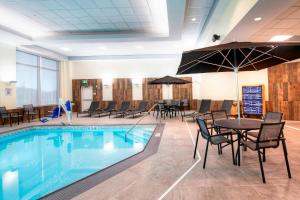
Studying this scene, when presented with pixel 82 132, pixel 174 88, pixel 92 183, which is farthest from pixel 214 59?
pixel 174 88

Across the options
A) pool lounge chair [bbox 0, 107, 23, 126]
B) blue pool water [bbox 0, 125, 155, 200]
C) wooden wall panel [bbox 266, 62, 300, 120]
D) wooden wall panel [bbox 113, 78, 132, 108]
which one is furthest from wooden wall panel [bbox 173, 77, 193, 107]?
pool lounge chair [bbox 0, 107, 23, 126]

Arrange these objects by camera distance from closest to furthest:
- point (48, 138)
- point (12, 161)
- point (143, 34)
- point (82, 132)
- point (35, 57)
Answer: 1. point (12, 161)
2. point (48, 138)
3. point (82, 132)
4. point (143, 34)
5. point (35, 57)

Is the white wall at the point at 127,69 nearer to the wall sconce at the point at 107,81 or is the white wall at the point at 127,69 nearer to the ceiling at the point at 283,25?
the wall sconce at the point at 107,81

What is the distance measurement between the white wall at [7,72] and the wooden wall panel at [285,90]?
37.2ft

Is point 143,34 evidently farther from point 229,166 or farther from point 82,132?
point 229,166

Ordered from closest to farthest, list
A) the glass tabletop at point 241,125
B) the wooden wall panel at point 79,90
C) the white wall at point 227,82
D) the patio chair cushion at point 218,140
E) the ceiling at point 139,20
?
the glass tabletop at point 241,125, the patio chair cushion at point 218,140, the ceiling at point 139,20, the white wall at point 227,82, the wooden wall panel at point 79,90

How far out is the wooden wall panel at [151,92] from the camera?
12742 mm

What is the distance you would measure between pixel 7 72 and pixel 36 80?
2.17 metres

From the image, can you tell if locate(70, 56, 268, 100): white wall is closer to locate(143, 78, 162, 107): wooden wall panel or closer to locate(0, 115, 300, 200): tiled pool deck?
locate(143, 78, 162, 107): wooden wall panel

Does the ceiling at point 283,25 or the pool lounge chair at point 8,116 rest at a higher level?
the ceiling at point 283,25

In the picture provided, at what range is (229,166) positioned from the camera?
3.20 meters

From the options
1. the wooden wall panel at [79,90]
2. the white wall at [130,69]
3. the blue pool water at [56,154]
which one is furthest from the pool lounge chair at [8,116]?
the white wall at [130,69]

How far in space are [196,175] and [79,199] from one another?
1.63m

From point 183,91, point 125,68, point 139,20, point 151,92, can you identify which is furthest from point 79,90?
point 139,20
